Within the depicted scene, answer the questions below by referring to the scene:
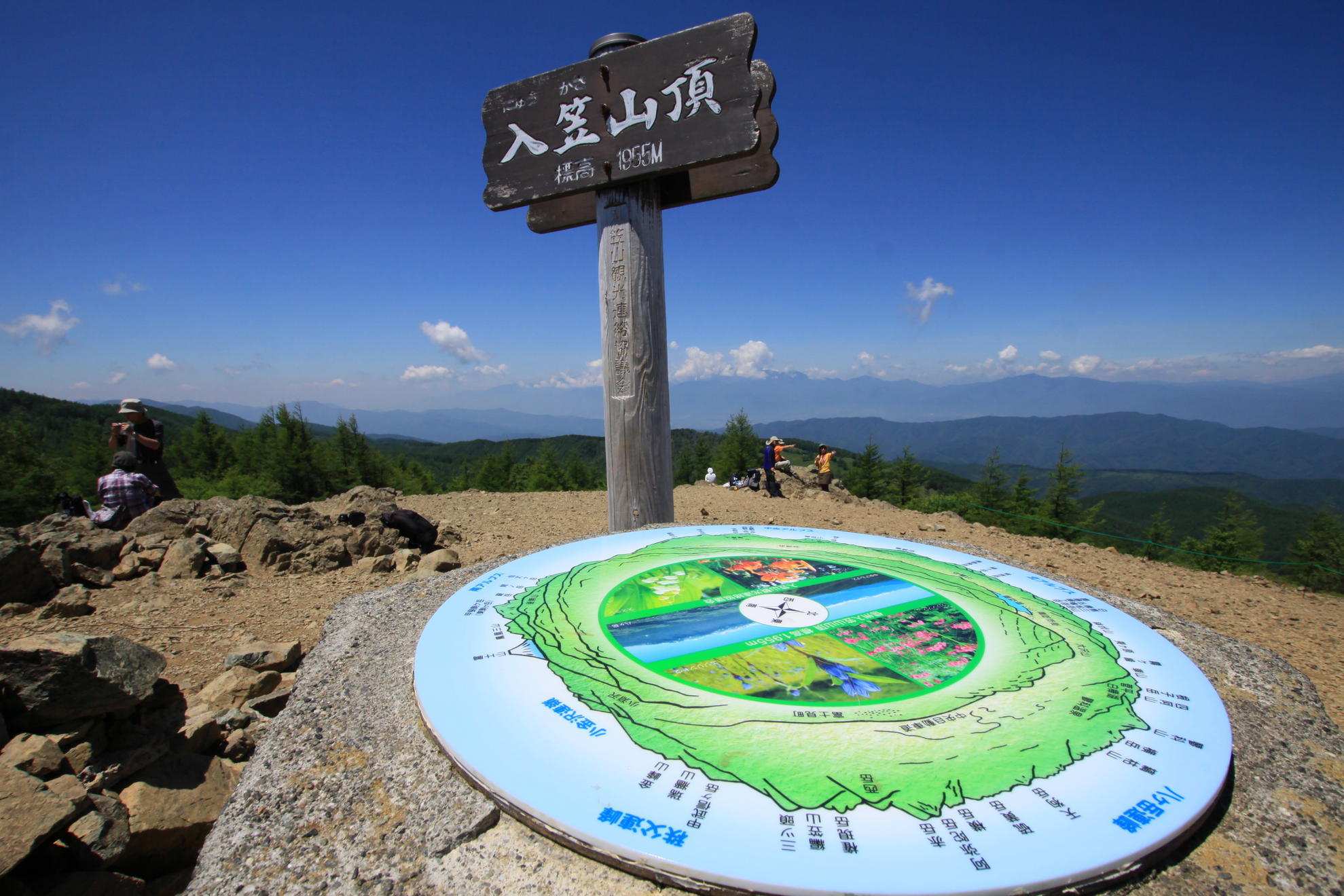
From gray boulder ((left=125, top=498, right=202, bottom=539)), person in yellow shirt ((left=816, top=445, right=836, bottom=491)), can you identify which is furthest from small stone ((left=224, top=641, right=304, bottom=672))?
person in yellow shirt ((left=816, top=445, right=836, bottom=491))

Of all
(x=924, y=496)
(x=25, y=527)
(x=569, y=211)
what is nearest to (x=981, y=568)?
(x=569, y=211)

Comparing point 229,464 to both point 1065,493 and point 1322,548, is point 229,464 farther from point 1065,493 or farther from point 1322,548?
point 1322,548

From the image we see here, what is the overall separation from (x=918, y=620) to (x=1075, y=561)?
542 cm

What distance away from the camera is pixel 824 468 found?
526 inches

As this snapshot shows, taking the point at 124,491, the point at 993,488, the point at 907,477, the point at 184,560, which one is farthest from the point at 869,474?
the point at 184,560

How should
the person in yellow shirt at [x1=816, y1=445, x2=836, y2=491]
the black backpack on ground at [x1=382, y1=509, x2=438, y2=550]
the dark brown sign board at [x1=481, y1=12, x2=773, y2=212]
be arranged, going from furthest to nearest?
the person in yellow shirt at [x1=816, y1=445, x2=836, y2=491] < the black backpack on ground at [x1=382, y1=509, x2=438, y2=550] < the dark brown sign board at [x1=481, y1=12, x2=773, y2=212]

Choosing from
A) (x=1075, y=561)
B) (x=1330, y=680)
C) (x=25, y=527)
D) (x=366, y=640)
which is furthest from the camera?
(x=1075, y=561)

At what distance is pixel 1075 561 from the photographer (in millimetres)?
6555

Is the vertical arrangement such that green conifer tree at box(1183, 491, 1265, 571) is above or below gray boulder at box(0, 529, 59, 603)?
below

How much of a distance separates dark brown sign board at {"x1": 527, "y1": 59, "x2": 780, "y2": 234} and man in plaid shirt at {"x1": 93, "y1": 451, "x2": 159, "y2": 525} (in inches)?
211

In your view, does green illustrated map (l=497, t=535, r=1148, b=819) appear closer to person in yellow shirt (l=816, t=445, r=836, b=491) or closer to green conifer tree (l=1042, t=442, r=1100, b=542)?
person in yellow shirt (l=816, t=445, r=836, b=491)

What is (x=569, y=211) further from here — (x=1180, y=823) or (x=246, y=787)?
(x=1180, y=823)

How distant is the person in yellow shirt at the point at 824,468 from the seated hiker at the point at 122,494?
38.5 ft

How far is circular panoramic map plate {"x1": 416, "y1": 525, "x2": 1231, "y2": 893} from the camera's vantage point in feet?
4.42
